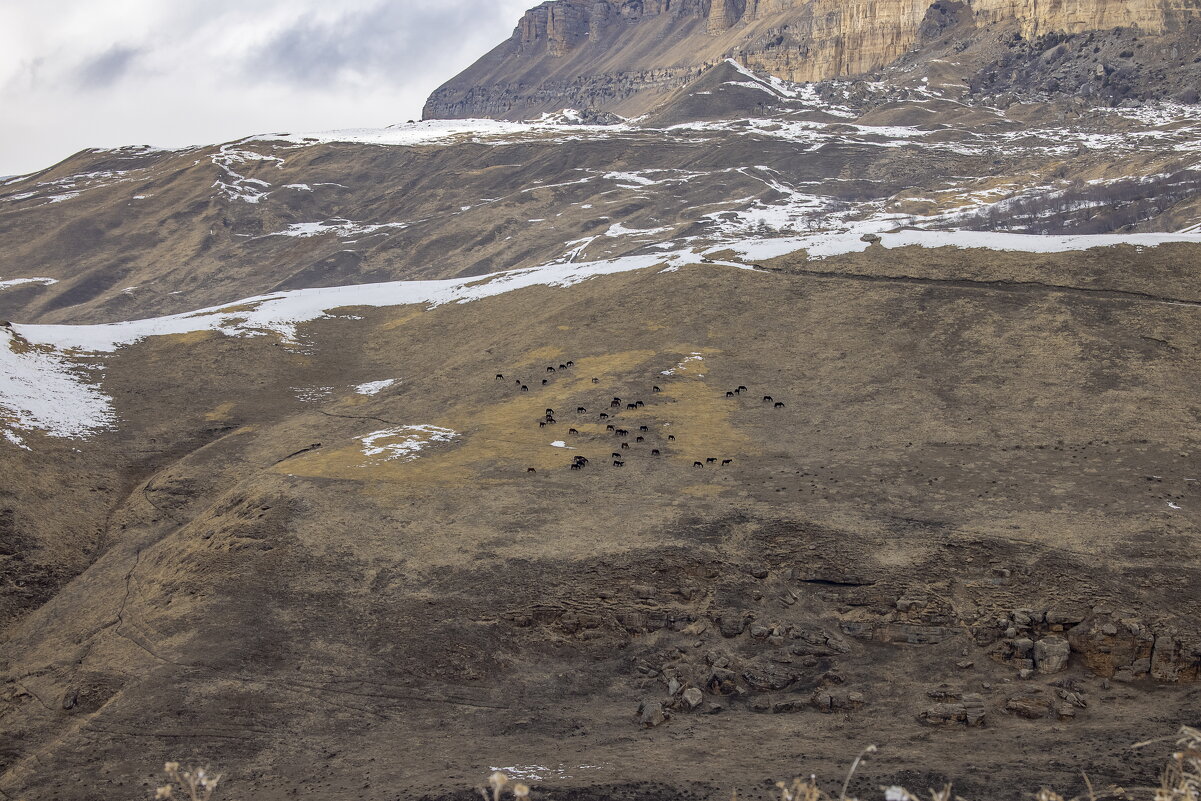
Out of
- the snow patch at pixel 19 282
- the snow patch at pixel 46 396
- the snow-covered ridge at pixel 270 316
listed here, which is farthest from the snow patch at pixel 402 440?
the snow patch at pixel 19 282

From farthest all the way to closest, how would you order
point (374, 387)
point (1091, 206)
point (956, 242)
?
point (1091, 206)
point (956, 242)
point (374, 387)

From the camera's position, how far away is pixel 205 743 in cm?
2222

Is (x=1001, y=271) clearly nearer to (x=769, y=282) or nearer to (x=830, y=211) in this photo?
(x=769, y=282)

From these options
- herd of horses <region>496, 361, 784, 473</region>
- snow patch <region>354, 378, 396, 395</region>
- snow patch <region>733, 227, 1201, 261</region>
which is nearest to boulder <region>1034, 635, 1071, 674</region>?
herd of horses <region>496, 361, 784, 473</region>

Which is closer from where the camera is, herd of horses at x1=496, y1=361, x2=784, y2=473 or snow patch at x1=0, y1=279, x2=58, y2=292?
herd of horses at x1=496, y1=361, x2=784, y2=473

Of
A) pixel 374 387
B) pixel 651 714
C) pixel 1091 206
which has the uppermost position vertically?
pixel 1091 206

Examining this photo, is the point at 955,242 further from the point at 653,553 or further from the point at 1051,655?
the point at 1051,655

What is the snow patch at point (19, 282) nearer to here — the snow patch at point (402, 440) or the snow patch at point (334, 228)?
the snow patch at point (334, 228)

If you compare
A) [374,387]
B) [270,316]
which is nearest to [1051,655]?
[374,387]

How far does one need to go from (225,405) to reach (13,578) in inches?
646

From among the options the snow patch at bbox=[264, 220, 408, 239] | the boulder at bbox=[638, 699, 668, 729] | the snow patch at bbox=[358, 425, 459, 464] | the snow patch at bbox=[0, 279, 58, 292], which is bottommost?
the boulder at bbox=[638, 699, 668, 729]

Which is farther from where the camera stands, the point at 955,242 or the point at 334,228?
the point at 334,228

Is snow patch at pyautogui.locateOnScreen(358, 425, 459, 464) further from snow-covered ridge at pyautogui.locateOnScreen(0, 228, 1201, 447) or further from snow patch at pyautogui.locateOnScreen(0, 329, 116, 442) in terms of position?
snow patch at pyautogui.locateOnScreen(0, 329, 116, 442)

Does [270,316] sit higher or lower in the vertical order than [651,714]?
higher
